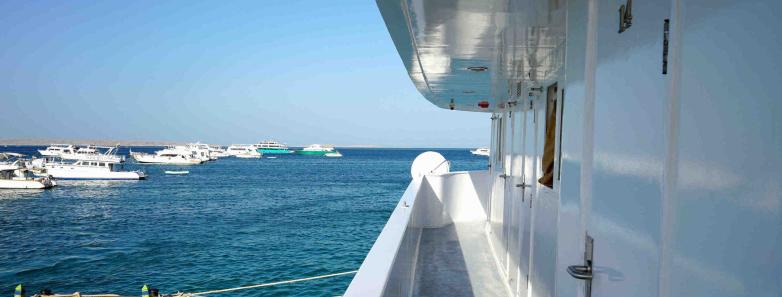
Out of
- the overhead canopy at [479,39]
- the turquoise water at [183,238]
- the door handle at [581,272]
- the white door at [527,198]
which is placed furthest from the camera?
the turquoise water at [183,238]

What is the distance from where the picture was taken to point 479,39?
327 centimetres

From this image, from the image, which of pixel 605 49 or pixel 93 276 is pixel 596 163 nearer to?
pixel 605 49

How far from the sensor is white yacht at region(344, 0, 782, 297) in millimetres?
925

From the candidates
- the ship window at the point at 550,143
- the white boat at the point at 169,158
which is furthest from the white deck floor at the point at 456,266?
the white boat at the point at 169,158

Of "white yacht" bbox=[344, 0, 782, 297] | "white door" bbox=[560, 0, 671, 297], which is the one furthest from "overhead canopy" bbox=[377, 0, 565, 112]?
Answer: "white door" bbox=[560, 0, 671, 297]

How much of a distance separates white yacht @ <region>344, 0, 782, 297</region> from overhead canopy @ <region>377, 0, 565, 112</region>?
0.6 inches

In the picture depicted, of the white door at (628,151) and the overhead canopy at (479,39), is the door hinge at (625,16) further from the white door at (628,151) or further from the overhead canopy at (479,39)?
the overhead canopy at (479,39)

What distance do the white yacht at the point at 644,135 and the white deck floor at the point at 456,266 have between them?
1.15 m

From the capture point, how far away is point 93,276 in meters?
17.1

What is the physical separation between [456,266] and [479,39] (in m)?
3.31

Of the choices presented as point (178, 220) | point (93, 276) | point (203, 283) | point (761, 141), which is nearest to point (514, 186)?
point (761, 141)

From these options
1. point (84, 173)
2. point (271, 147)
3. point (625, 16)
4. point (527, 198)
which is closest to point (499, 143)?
point (527, 198)

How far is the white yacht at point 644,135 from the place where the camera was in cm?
93

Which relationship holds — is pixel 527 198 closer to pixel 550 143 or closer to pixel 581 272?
pixel 550 143
